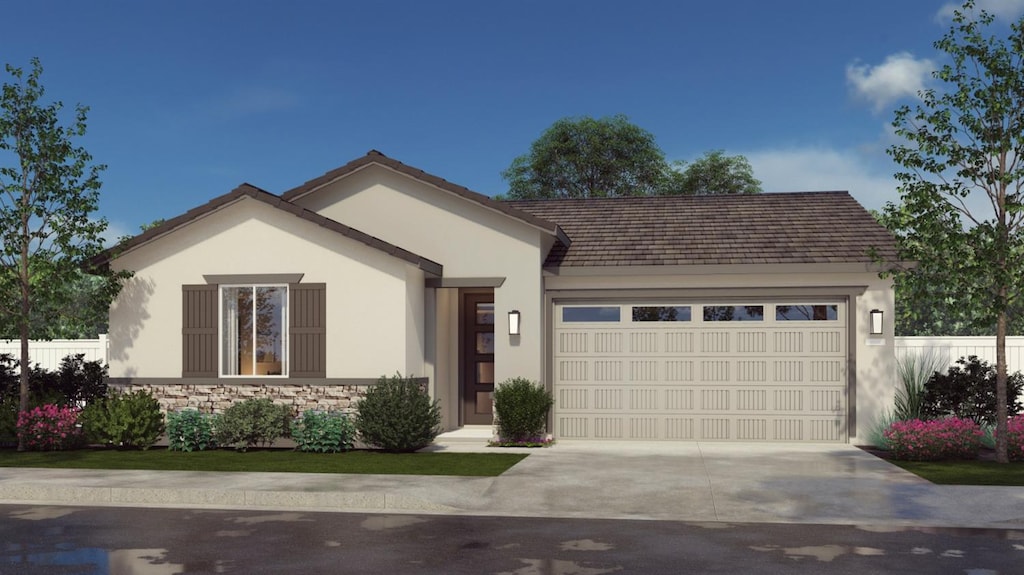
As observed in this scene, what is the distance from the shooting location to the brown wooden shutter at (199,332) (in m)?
16.9

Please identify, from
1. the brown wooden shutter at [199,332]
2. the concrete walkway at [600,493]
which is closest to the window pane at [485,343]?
the brown wooden shutter at [199,332]

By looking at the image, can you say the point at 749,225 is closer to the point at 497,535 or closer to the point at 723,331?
the point at 723,331

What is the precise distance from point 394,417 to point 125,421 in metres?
4.49

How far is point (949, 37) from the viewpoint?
1492cm

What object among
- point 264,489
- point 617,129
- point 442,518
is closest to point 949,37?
point 442,518

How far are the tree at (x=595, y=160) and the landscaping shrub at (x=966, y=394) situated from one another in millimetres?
27573

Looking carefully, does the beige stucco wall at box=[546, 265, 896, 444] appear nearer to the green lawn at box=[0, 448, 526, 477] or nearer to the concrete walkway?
the concrete walkway

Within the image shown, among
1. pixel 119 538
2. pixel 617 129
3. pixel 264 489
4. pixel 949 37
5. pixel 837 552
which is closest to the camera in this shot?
pixel 837 552

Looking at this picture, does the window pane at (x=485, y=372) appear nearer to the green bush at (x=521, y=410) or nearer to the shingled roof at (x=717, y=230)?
the green bush at (x=521, y=410)

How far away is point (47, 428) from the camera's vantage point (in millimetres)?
16469

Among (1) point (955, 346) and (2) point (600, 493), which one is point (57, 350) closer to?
(2) point (600, 493)

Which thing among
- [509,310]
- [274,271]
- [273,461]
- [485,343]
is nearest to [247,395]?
[274,271]

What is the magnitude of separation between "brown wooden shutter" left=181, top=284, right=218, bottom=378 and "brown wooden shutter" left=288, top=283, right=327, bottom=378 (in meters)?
1.34

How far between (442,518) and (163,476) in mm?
4564
